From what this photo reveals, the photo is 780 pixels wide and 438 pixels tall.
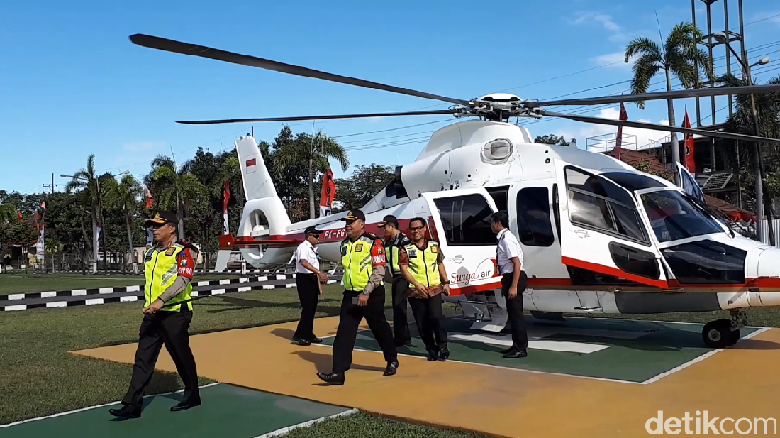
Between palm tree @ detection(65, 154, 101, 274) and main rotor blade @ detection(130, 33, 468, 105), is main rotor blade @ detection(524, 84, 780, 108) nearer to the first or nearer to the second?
main rotor blade @ detection(130, 33, 468, 105)

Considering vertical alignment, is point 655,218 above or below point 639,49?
below

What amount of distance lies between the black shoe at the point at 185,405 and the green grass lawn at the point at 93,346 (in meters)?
0.91

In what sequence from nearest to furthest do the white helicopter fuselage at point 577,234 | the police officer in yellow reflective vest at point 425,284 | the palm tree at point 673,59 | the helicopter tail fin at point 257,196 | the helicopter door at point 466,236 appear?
1. the police officer in yellow reflective vest at point 425,284
2. the white helicopter fuselage at point 577,234
3. the helicopter door at point 466,236
4. the helicopter tail fin at point 257,196
5. the palm tree at point 673,59

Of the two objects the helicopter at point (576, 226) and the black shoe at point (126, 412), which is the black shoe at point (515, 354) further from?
the black shoe at point (126, 412)

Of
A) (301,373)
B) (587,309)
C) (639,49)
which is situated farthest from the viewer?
(639,49)

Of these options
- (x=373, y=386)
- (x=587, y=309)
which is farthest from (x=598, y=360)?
(x=373, y=386)

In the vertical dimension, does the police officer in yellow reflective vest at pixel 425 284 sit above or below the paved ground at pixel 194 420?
above

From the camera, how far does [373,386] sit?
660cm

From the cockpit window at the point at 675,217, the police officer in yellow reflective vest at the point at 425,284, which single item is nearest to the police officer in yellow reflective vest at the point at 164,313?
the police officer in yellow reflective vest at the point at 425,284

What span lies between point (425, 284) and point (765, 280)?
405 cm

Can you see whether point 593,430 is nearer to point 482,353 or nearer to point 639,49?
point 482,353

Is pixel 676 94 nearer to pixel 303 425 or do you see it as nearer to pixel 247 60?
pixel 247 60

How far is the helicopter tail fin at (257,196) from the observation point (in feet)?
46.6

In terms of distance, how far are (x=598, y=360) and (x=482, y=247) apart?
218cm
